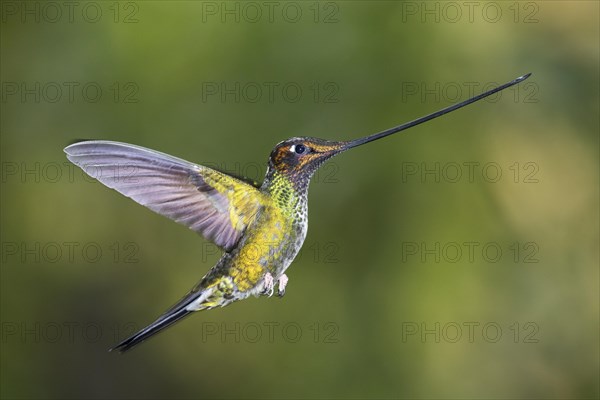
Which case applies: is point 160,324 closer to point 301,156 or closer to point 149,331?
point 149,331

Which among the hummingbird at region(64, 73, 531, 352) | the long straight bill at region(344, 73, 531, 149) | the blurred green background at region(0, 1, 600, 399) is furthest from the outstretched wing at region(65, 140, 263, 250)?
the blurred green background at region(0, 1, 600, 399)

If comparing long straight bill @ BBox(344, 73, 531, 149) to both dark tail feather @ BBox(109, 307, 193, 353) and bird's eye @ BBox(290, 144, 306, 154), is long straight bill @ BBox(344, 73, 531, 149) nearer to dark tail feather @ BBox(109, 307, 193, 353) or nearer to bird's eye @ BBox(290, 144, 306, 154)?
bird's eye @ BBox(290, 144, 306, 154)

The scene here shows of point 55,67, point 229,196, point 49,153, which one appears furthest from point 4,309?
point 229,196

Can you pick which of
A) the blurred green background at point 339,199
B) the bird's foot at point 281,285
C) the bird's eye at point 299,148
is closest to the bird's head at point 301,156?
the bird's eye at point 299,148

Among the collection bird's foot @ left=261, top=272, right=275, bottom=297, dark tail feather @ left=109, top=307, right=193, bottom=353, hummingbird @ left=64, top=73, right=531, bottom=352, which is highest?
hummingbird @ left=64, top=73, right=531, bottom=352

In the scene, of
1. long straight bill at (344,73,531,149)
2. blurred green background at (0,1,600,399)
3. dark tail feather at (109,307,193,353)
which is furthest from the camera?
blurred green background at (0,1,600,399)

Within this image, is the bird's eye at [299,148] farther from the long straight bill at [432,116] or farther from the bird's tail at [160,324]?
the bird's tail at [160,324]

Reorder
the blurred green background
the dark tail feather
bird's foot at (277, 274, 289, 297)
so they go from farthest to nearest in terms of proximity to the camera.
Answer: the blurred green background, bird's foot at (277, 274, 289, 297), the dark tail feather

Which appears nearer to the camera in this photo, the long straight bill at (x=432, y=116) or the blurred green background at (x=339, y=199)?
the long straight bill at (x=432, y=116)

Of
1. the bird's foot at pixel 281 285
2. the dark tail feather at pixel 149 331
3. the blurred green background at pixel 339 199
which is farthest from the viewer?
the blurred green background at pixel 339 199
